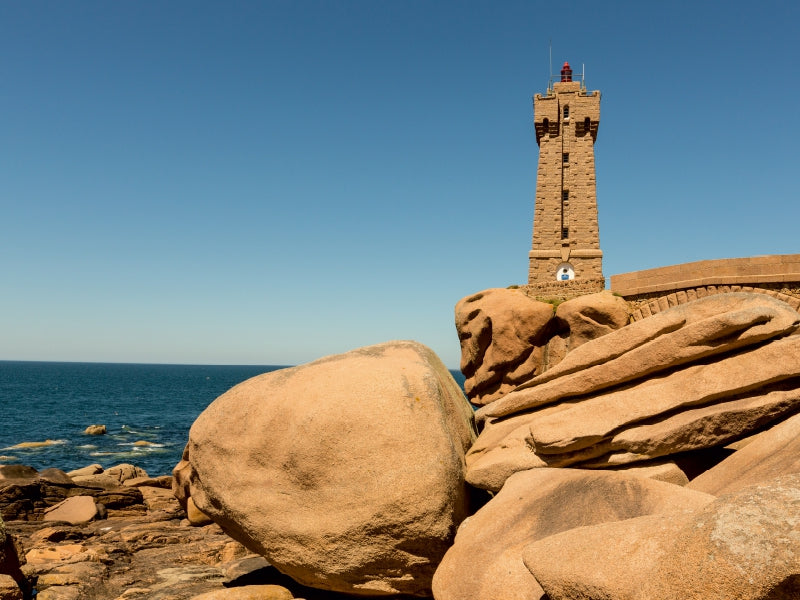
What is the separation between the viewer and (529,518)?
20.5 feet

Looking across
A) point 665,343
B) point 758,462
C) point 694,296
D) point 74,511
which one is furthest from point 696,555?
point 74,511

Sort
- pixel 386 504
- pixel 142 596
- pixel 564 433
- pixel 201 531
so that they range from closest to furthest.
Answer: pixel 386 504
pixel 564 433
pixel 142 596
pixel 201 531

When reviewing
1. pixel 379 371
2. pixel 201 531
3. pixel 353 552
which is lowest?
pixel 201 531

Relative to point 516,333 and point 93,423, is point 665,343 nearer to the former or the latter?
point 516,333

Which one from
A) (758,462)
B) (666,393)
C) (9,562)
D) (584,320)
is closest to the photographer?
(758,462)

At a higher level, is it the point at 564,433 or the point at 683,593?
the point at 564,433

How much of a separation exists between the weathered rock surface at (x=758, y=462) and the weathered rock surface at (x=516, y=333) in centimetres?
1158

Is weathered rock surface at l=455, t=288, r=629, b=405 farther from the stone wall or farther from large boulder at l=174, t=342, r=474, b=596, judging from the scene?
large boulder at l=174, t=342, r=474, b=596

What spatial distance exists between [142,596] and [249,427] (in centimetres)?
572

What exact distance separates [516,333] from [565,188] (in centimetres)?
1161

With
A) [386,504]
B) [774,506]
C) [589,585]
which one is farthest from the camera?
[386,504]

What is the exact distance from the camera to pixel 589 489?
625 cm

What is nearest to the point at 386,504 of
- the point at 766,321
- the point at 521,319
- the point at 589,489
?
the point at 589,489

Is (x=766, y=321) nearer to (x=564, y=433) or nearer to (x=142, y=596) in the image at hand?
(x=564, y=433)
